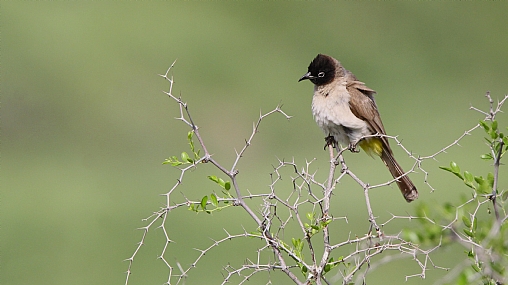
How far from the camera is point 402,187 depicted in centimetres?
471

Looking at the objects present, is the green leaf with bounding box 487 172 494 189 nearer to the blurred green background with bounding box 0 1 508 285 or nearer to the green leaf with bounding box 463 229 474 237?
the green leaf with bounding box 463 229 474 237

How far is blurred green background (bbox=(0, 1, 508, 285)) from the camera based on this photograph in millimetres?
12164

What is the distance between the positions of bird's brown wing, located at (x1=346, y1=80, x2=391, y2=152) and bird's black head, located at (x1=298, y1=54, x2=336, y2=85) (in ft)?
0.49

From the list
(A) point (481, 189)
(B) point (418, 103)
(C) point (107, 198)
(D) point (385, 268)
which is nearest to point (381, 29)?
(B) point (418, 103)

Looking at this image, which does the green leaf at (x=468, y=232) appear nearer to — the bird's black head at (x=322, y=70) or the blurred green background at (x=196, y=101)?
the bird's black head at (x=322, y=70)

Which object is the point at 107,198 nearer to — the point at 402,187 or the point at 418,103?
the point at 418,103

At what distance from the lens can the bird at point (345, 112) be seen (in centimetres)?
503

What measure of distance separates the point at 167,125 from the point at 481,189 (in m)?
13.9

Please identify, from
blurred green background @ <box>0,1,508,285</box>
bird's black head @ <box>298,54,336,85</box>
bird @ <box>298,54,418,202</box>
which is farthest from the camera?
blurred green background @ <box>0,1,508,285</box>

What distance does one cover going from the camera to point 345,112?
5.03 metres

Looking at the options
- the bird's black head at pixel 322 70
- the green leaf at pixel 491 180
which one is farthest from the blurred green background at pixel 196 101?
the green leaf at pixel 491 180

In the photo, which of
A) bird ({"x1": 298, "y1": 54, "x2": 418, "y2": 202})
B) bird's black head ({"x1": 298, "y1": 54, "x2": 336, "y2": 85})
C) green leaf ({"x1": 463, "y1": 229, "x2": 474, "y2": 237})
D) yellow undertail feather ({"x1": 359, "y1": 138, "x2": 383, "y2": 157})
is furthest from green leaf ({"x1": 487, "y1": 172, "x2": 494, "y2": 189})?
bird's black head ({"x1": 298, "y1": 54, "x2": 336, "y2": 85})

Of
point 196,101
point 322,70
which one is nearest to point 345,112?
point 322,70

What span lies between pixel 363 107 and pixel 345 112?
0.17m
